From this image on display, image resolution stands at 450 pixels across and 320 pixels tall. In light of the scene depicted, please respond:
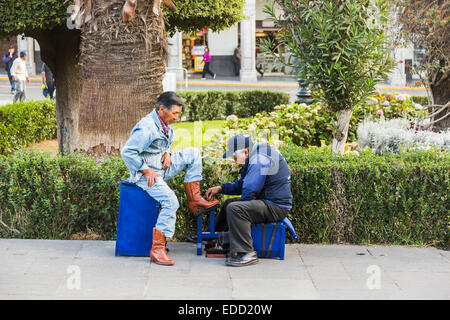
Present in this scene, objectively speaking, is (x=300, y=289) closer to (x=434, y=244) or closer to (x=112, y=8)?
(x=434, y=244)

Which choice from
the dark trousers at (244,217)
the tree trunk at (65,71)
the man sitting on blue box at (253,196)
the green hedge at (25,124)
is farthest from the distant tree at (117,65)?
the green hedge at (25,124)

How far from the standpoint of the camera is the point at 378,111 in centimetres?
1097

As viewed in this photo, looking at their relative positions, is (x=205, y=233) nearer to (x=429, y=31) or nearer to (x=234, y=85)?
(x=429, y=31)

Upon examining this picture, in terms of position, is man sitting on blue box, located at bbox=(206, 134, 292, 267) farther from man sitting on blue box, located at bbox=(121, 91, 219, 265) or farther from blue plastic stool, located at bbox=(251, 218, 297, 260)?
man sitting on blue box, located at bbox=(121, 91, 219, 265)

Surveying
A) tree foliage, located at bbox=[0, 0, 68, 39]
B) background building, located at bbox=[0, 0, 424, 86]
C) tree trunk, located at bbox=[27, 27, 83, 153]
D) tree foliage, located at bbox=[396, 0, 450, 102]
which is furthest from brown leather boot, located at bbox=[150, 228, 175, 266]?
background building, located at bbox=[0, 0, 424, 86]

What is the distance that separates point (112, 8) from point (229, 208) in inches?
114

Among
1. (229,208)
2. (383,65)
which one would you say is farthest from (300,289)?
(383,65)

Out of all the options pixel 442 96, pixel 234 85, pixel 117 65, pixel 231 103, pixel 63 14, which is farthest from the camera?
pixel 234 85

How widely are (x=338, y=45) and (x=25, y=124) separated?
7101mm

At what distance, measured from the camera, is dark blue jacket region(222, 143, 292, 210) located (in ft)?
17.7

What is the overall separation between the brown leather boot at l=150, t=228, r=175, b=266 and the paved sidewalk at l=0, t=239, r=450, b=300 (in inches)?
2.5

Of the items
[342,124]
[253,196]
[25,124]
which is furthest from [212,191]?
[25,124]

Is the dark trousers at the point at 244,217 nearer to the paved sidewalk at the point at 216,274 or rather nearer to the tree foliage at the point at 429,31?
the paved sidewalk at the point at 216,274

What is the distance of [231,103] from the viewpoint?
1667 centimetres
